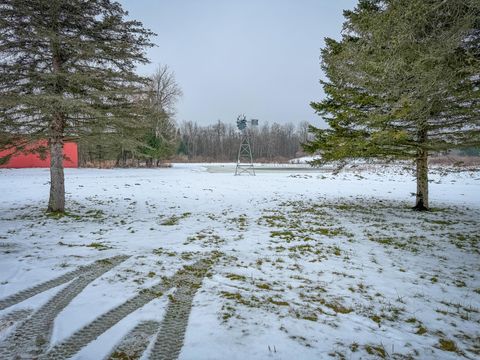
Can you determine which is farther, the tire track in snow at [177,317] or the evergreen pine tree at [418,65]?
the evergreen pine tree at [418,65]

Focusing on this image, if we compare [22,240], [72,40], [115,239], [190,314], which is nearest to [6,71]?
[72,40]

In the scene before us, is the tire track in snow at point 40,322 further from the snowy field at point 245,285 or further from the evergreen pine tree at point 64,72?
the evergreen pine tree at point 64,72

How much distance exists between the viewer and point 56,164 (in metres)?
8.66

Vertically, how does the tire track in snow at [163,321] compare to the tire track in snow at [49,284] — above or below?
below

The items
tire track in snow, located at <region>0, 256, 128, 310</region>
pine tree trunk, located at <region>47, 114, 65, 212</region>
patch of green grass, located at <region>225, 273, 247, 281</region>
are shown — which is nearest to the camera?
tire track in snow, located at <region>0, 256, 128, 310</region>

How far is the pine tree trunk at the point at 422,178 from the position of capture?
30.8ft

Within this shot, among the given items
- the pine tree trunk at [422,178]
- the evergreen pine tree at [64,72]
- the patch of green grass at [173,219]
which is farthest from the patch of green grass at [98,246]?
the pine tree trunk at [422,178]

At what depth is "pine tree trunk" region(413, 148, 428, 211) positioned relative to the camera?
9383mm

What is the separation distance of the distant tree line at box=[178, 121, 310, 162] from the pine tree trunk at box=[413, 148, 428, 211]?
72.0m

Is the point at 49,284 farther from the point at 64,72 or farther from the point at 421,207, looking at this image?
the point at 421,207

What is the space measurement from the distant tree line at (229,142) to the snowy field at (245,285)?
7441 centimetres

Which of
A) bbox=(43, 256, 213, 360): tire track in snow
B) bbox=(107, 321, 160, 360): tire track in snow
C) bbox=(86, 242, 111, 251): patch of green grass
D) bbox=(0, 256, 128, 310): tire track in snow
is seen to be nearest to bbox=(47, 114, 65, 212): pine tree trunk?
bbox=(86, 242, 111, 251): patch of green grass

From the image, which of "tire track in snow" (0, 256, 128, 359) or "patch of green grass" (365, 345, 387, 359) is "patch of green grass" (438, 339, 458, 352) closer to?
"patch of green grass" (365, 345, 387, 359)

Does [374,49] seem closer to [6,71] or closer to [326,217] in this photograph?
[326,217]
